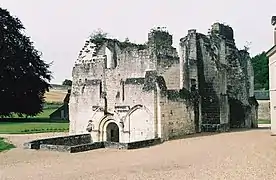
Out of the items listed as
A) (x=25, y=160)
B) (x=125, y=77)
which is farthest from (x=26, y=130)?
(x=25, y=160)

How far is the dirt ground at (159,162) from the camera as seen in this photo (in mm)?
11953

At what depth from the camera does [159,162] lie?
1438 centimetres

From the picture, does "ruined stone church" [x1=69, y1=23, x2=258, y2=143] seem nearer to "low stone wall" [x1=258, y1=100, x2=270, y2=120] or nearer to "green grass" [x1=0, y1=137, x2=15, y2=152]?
"green grass" [x1=0, y1=137, x2=15, y2=152]

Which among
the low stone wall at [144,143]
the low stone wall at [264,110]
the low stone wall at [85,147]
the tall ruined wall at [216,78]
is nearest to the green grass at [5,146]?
the low stone wall at [85,147]

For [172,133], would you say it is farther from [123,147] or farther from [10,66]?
[10,66]

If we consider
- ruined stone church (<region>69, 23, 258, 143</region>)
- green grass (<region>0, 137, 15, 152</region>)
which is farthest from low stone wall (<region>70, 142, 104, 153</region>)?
green grass (<region>0, 137, 15, 152</region>)

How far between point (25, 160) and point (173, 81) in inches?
461

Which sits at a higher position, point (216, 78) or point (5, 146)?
point (216, 78)

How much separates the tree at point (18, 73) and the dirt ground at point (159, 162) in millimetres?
21163

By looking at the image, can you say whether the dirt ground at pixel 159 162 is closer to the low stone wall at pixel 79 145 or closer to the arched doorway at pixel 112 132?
the low stone wall at pixel 79 145

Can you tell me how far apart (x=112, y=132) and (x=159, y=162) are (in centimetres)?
1036

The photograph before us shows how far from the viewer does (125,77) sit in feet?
77.6

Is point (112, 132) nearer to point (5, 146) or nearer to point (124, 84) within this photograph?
point (124, 84)

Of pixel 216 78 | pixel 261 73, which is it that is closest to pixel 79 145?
pixel 216 78
